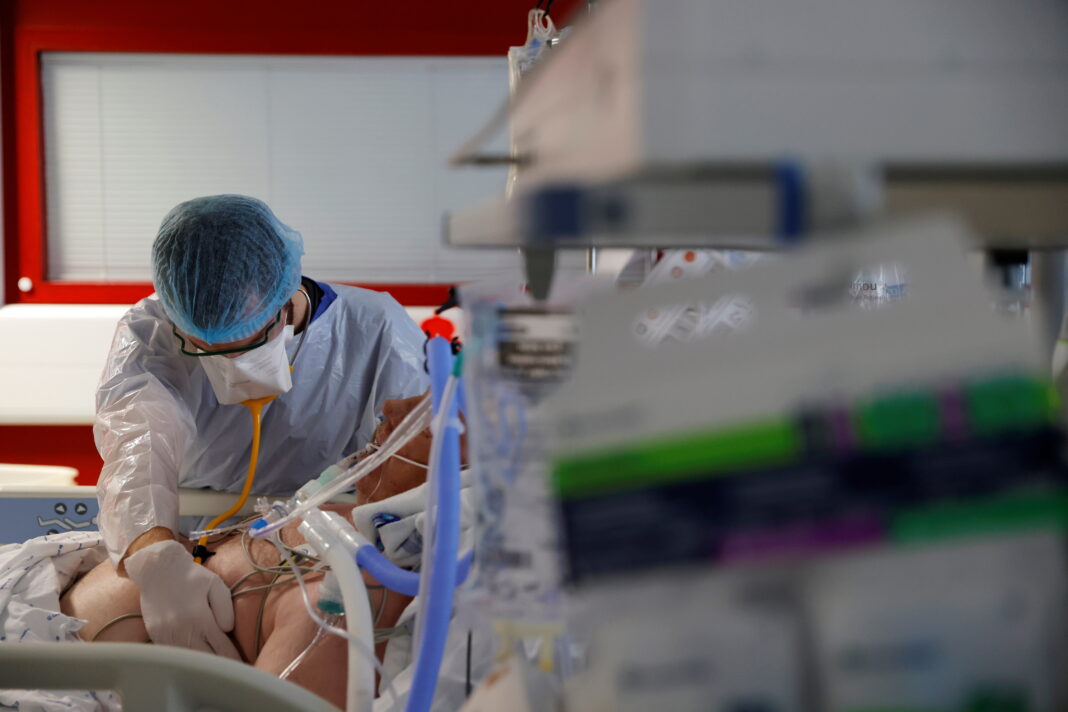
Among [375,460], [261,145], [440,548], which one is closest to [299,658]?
[375,460]

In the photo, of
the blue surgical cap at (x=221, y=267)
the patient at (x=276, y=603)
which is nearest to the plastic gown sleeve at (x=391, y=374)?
the blue surgical cap at (x=221, y=267)

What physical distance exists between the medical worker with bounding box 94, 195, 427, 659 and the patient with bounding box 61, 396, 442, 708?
4 centimetres

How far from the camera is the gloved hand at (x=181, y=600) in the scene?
57.6 inches

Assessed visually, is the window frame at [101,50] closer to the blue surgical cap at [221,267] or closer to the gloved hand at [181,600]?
the blue surgical cap at [221,267]

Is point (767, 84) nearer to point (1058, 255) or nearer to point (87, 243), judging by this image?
point (1058, 255)

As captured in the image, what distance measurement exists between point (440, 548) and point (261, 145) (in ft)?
11.5

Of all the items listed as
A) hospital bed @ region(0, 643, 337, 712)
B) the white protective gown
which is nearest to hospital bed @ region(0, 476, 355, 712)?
hospital bed @ region(0, 643, 337, 712)

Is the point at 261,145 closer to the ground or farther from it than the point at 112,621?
farther from it

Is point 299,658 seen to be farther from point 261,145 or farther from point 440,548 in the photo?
point 261,145

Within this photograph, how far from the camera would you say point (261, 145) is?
3799 mm

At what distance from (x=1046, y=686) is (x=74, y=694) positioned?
138 centimetres

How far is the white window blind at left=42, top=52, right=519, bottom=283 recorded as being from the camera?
3.75 meters

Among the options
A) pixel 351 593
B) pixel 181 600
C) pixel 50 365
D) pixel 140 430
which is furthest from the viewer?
pixel 50 365

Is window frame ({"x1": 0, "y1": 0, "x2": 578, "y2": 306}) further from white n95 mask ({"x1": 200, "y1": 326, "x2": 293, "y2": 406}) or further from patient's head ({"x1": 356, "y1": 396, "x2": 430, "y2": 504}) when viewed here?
patient's head ({"x1": 356, "y1": 396, "x2": 430, "y2": 504})
